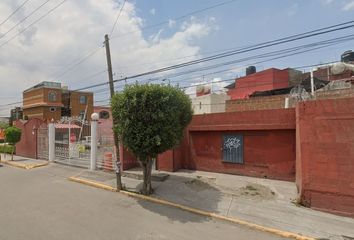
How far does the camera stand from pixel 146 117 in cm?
1062

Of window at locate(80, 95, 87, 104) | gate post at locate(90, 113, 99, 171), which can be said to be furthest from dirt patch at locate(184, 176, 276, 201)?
window at locate(80, 95, 87, 104)

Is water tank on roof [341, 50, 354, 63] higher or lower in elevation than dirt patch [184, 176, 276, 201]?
higher

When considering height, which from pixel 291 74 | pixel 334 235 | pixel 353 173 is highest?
pixel 291 74

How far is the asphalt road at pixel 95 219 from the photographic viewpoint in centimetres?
765

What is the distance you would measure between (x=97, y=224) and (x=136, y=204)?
7.99 feet

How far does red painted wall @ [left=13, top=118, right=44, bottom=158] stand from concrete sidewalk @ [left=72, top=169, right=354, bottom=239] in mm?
11580

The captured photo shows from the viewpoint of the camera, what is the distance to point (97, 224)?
27.5 feet

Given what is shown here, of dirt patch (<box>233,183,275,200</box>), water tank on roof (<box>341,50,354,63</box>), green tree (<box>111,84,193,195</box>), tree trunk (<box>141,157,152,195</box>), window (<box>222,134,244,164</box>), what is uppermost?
water tank on roof (<box>341,50,354,63</box>)

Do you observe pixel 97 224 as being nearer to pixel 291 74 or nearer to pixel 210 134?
pixel 210 134

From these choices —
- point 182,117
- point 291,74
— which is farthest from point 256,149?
point 291,74

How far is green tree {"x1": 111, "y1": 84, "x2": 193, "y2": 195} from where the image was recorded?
10602 millimetres

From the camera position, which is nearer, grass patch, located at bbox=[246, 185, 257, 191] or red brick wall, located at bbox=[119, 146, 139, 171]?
grass patch, located at bbox=[246, 185, 257, 191]

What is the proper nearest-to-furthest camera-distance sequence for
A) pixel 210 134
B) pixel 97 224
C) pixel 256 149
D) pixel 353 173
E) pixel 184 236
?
pixel 184 236 < pixel 97 224 < pixel 353 173 < pixel 256 149 < pixel 210 134

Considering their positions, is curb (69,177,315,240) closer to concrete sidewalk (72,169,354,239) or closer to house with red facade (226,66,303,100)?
concrete sidewalk (72,169,354,239)
